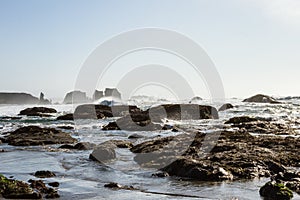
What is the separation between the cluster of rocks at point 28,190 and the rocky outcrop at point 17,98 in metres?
106

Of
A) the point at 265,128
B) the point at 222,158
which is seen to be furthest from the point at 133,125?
the point at 222,158

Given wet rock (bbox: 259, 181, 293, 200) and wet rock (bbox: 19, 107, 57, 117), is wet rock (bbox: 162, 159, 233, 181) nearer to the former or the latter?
wet rock (bbox: 259, 181, 293, 200)

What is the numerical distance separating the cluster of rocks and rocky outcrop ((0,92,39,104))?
106 m

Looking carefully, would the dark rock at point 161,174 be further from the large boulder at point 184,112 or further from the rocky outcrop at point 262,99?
the rocky outcrop at point 262,99

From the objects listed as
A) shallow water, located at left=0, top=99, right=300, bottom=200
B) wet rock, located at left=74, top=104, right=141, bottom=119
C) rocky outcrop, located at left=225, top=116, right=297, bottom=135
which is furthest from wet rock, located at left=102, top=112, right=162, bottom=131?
shallow water, located at left=0, top=99, right=300, bottom=200

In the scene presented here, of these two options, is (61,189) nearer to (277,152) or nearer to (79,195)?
(79,195)

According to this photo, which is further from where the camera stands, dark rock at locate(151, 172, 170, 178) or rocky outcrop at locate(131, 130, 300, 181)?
dark rock at locate(151, 172, 170, 178)

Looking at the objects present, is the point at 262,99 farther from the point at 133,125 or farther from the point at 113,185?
the point at 113,185

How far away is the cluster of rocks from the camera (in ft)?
28.6

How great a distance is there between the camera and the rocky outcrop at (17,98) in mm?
112188

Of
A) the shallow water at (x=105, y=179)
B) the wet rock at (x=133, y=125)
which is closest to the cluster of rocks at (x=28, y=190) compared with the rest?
the shallow water at (x=105, y=179)

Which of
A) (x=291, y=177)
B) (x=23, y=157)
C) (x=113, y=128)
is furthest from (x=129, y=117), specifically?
(x=291, y=177)

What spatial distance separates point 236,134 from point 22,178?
12.6 meters

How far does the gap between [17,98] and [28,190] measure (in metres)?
116
